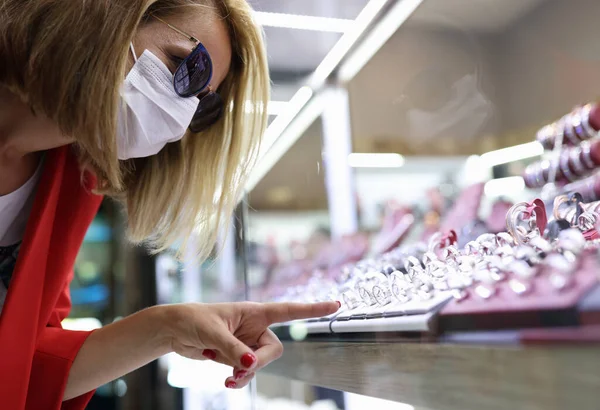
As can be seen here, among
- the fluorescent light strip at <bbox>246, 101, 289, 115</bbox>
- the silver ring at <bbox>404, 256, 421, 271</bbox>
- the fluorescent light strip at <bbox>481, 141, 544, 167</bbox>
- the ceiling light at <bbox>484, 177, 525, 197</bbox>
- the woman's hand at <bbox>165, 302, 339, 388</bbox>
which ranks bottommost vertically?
the woman's hand at <bbox>165, 302, 339, 388</bbox>

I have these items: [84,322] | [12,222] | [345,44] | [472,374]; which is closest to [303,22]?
[345,44]

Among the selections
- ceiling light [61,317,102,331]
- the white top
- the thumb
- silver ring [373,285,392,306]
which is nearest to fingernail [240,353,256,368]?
the thumb

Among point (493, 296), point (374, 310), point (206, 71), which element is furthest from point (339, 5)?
point (493, 296)

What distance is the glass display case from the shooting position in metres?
0.34

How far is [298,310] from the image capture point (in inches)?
24.2

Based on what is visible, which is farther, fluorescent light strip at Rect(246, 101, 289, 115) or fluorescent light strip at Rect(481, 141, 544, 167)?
fluorescent light strip at Rect(246, 101, 289, 115)

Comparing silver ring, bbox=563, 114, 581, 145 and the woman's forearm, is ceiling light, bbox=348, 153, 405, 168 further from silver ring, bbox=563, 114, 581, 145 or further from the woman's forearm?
the woman's forearm

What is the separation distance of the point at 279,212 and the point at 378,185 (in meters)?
0.26

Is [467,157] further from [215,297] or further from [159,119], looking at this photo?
[215,297]

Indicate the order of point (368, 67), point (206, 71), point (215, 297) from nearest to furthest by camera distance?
point (206, 71) < point (368, 67) < point (215, 297)

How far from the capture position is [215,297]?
150 centimetres

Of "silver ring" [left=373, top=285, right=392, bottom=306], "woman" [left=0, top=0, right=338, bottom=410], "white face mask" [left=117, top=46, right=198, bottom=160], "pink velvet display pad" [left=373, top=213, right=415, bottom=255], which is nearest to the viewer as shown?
"silver ring" [left=373, top=285, right=392, bottom=306]

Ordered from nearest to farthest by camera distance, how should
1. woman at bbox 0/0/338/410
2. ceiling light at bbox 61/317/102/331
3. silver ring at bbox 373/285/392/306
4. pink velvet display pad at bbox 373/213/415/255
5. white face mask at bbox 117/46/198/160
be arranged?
1. silver ring at bbox 373/285/392/306
2. woman at bbox 0/0/338/410
3. white face mask at bbox 117/46/198/160
4. pink velvet display pad at bbox 373/213/415/255
5. ceiling light at bbox 61/317/102/331

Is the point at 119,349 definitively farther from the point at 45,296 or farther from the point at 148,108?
the point at 148,108
